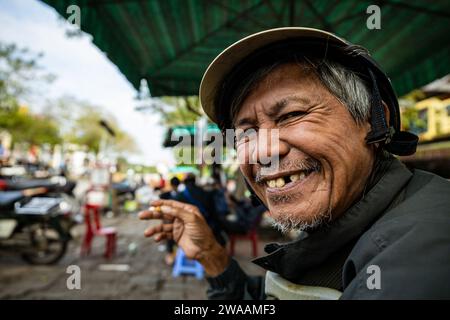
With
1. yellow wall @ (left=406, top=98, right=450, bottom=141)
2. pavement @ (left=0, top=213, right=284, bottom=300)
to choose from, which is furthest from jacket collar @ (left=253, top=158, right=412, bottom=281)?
yellow wall @ (left=406, top=98, right=450, bottom=141)

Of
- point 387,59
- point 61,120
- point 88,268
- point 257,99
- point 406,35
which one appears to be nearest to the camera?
point 257,99

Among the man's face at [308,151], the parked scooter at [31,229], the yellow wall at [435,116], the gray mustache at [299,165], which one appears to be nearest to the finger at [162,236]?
the man's face at [308,151]

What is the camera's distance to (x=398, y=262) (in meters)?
0.69

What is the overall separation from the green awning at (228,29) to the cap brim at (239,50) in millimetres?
1314

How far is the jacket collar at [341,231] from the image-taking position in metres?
1.01

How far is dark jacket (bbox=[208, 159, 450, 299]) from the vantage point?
0.67 metres

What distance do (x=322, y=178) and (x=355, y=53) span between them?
0.49 m

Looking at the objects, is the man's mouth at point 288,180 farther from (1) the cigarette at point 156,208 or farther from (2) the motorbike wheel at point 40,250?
(2) the motorbike wheel at point 40,250

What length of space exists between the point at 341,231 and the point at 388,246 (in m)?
0.30

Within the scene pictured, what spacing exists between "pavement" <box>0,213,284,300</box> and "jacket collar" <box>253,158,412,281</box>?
338cm

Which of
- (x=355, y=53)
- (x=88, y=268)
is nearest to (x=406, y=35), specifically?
(x=355, y=53)

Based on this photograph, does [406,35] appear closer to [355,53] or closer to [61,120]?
[355,53]

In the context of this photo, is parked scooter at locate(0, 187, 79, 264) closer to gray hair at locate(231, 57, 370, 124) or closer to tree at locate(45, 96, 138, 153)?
gray hair at locate(231, 57, 370, 124)

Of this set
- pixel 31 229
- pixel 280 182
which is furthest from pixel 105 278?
pixel 280 182
